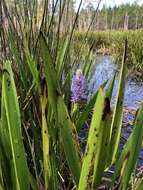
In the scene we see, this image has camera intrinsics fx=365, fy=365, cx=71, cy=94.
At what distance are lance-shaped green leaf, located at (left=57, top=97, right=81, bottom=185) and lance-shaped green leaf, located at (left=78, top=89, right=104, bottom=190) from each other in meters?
0.06

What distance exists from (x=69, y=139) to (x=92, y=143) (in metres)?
0.08

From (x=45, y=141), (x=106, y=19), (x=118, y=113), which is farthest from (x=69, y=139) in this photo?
(x=106, y=19)

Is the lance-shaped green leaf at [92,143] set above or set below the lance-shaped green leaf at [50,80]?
below

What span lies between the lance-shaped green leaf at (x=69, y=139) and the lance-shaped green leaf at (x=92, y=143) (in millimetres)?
60

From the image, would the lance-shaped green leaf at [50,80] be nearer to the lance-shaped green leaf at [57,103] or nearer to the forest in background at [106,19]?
the lance-shaped green leaf at [57,103]

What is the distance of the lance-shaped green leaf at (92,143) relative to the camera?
639 millimetres

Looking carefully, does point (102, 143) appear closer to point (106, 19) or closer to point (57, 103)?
point (57, 103)

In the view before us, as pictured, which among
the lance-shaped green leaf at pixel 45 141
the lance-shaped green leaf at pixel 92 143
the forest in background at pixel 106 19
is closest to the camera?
the lance-shaped green leaf at pixel 92 143

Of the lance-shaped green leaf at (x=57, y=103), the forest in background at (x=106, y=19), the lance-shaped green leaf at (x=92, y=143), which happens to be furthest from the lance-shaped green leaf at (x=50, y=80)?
the forest in background at (x=106, y=19)

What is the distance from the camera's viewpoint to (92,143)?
2.23 feet

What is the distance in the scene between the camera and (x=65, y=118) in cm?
73

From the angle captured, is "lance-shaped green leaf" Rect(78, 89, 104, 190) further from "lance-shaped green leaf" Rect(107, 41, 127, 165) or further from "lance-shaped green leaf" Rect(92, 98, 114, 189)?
"lance-shaped green leaf" Rect(107, 41, 127, 165)

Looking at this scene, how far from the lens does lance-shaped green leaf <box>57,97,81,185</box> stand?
73 cm

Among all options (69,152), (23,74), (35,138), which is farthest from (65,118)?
(23,74)
